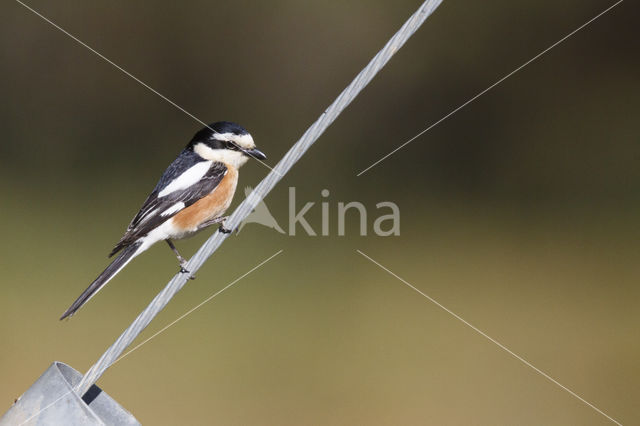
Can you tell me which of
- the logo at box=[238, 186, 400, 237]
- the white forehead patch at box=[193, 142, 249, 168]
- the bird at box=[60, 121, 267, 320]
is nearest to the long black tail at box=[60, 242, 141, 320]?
the bird at box=[60, 121, 267, 320]

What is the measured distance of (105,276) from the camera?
2773 mm

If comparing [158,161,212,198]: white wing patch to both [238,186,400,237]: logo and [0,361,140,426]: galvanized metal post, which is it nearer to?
[0,361,140,426]: galvanized metal post

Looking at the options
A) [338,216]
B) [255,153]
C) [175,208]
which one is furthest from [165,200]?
[338,216]

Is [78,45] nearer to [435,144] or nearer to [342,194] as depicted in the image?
[342,194]

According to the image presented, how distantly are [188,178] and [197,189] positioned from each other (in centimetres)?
7

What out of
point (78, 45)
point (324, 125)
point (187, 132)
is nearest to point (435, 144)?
point (187, 132)

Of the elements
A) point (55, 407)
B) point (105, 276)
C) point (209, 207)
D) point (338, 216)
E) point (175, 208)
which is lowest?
point (55, 407)

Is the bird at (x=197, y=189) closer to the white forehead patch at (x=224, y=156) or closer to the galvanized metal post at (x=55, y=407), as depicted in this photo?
the white forehead patch at (x=224, y=156)

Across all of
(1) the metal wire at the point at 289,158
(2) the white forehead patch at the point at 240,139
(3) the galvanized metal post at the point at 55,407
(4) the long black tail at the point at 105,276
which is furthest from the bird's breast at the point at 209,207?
(3) the galvanized metal post at the point at 55,407

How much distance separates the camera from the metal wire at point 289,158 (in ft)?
5.91

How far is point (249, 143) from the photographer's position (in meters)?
3.19

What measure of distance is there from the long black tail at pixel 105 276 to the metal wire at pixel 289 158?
0.67m

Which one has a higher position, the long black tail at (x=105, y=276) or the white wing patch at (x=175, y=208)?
the white wing patch at (x=175, y=208)

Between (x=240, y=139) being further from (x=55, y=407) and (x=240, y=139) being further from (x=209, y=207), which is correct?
(x=55, y=407)
